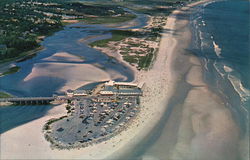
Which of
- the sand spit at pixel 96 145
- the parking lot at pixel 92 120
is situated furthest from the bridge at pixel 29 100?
the sand spit at pixel 96 145

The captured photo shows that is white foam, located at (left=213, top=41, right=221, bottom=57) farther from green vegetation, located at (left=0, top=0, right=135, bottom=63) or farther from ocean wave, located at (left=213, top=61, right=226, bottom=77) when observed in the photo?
green vegetation, located at (left=0, top=0, right=135, bottom=63)

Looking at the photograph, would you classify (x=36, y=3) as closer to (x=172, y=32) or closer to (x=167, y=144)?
(x=172, y=32)

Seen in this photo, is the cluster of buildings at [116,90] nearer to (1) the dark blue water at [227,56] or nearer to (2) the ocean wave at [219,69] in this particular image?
(1) the dark blue water at [227,56]

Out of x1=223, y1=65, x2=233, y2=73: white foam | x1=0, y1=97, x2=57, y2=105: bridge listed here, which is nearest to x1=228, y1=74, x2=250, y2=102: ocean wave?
x1=223, y1=65, x2=233, y2=73: white foam

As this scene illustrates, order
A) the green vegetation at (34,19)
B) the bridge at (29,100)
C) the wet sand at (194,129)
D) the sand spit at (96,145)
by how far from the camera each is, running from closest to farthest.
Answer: the sand spit at (96,145) → the wet sand at (194,129) → the bridge at (29,100) → the green vegetation at (34,19)

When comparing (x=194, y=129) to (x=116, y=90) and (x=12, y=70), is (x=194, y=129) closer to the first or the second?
(x=116, y=90)

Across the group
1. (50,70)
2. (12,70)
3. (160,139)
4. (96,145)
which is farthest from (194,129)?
(12,70)
